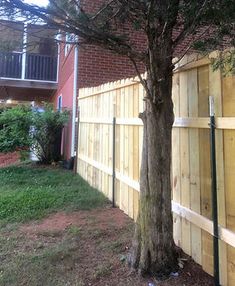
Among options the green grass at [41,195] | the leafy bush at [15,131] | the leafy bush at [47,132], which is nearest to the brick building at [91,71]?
the leafy bush at [47,132]

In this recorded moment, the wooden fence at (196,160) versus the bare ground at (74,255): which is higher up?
the wooden fence at (196,160)

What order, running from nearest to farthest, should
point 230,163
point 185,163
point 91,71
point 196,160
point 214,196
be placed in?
point 230,163, point 214,196, point 196,160, point 185,163, point 91,71

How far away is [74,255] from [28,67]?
470 inches

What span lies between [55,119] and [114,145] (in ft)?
16.0

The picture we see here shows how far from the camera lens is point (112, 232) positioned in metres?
4.35

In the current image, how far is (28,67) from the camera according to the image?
14.3 metres

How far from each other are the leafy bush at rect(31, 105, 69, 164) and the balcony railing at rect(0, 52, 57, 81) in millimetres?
4019

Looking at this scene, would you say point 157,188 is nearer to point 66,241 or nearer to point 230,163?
point 230,163

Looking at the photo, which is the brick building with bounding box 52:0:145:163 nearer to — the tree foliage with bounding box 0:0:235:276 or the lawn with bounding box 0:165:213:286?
the lawn with bounding box 0:165:213:286

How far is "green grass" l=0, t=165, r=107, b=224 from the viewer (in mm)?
5395

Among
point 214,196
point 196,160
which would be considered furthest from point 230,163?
point 196,160

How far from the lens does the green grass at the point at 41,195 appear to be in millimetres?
5395

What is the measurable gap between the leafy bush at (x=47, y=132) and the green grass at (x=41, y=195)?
1753 millimetres

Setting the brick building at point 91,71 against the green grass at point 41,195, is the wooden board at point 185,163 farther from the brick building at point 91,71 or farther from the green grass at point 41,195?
the brick building at point 91,71
